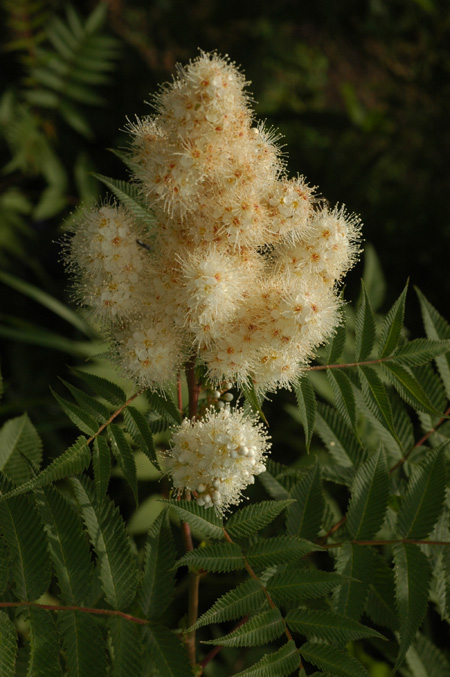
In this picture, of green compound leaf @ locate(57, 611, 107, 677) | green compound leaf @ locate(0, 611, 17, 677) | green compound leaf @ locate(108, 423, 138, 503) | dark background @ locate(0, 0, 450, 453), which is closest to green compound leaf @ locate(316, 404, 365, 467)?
green compound leaf @ locate(108, 423, 138, 503)

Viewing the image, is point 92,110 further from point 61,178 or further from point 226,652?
point 226,652

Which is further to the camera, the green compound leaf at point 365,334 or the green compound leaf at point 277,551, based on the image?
the green compound leaf at point 365,334

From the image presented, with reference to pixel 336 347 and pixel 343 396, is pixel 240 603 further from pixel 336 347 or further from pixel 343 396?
pixel 336 347

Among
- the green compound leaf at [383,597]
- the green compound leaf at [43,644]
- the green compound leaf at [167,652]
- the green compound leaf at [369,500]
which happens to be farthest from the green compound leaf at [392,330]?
the green compound leaf at [43,644]

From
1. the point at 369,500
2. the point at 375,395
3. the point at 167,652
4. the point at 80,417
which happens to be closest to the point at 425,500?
the point at 369,500

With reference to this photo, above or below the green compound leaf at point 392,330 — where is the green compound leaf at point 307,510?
below

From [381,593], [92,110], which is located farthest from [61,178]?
[381,593]

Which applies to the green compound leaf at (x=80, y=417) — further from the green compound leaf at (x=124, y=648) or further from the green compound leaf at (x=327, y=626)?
the green compound leaf at (x=327, y=626)

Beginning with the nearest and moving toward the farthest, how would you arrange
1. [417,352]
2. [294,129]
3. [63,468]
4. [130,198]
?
[63,468]
[130,198]
[417,352]
[294,129]
